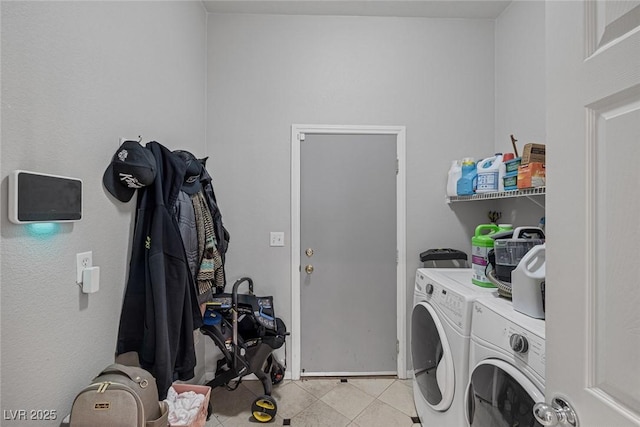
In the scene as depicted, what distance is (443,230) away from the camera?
7.85 feet

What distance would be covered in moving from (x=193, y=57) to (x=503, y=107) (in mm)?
2429

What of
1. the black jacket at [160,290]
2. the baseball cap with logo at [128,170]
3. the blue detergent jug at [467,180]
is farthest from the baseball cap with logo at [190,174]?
the blue detergent jug at [467,180]

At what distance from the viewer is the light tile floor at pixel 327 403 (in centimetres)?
183

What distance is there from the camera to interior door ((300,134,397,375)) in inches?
91.0

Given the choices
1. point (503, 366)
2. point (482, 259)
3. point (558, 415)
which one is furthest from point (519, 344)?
point (482, 259)

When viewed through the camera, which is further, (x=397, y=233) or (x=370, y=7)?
(x=397, y=233)

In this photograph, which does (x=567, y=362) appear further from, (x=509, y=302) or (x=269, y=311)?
(x=269, y=311)

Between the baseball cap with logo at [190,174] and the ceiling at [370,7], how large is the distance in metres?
1.43

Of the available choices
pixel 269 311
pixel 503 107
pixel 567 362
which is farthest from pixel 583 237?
pixel 503 107

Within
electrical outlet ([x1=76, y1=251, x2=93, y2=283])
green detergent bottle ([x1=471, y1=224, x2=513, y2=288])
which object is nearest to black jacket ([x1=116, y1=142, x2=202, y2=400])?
electrical outlet ([x1=76, y1=251, x2=93, y2=283])

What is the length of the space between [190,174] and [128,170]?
1.34 feet

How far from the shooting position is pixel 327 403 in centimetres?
200

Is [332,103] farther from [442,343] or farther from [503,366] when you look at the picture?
[503,366]

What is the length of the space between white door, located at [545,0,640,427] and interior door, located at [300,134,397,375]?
5.49 feet
